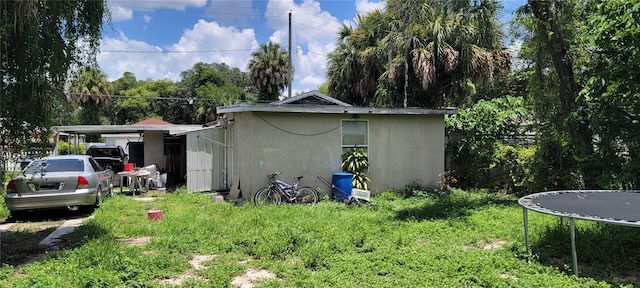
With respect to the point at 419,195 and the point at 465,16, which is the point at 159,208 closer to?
the point at 419,195

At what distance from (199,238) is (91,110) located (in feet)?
105

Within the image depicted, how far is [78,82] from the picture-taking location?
6504mm

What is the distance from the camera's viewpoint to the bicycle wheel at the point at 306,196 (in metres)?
10.3

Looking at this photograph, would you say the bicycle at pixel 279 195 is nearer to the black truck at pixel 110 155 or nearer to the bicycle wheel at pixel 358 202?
the bicycle wheel at pixel 358 202

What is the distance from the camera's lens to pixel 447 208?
8953mm

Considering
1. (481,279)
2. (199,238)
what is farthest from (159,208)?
(481,279)

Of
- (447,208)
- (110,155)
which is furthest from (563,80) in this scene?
(110,155)

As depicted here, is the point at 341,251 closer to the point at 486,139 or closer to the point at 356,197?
the point at 356,197

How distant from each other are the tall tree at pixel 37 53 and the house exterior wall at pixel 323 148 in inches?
196

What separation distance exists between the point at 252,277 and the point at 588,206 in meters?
4.25

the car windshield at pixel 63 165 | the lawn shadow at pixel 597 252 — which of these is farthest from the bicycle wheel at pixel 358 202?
the car windshield at pixel 63 165

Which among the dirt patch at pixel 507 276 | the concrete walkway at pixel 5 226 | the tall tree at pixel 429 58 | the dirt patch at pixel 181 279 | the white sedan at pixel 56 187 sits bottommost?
the dirt patch at pixel 181 279

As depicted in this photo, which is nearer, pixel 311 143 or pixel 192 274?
pixel 192 274

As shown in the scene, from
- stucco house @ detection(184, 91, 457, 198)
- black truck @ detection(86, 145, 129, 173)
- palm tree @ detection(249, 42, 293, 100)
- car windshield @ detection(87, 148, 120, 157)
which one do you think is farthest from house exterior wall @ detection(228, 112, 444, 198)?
palm tree @ detection(249, 42, 293, 100)
